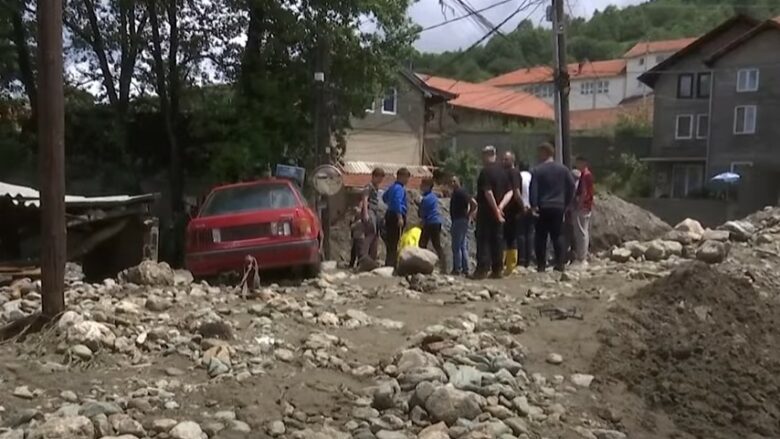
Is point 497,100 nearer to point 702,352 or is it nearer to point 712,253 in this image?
point 712,253

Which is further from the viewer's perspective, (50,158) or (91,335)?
(50,158)

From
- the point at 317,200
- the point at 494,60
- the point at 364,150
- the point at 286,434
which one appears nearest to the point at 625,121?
the point at 494,60

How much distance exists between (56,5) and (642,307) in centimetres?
619

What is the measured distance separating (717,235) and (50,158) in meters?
9.82

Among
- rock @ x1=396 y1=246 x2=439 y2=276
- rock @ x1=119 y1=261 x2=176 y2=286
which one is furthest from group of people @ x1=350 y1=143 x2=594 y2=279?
rock @ x1=119 y1=261 x2=176 y2=286

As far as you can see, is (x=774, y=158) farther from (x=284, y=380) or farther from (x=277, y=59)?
(x=284, y=380)

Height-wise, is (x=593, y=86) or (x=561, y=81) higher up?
(x=593, y=86)

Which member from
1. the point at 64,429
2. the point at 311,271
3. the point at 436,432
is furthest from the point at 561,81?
the point at 64,429

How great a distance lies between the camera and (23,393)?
7699 mm

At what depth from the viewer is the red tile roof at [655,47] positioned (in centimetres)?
7962

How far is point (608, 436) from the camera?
7.83 m

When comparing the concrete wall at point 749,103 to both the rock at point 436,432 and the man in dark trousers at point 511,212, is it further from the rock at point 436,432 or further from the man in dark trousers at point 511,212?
the rock at point 436,432

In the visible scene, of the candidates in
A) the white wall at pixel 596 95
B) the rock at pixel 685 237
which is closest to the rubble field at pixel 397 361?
the rock at pixel 685 237

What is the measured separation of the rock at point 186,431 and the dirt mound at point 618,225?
21.8 meters
